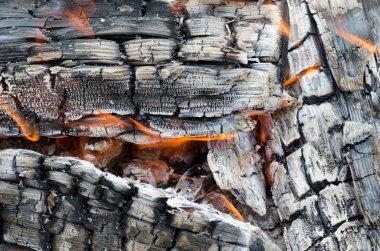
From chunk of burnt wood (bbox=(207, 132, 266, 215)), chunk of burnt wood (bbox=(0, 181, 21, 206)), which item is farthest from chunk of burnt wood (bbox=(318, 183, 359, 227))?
chunk of burnt wood (bbox=(0, 181, 21, 206))

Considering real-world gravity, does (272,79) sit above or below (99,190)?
above

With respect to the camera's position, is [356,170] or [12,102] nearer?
[356,170]

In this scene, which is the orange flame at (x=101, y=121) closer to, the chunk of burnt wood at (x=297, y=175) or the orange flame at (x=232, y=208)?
the orange flame at (x=232, y=208)

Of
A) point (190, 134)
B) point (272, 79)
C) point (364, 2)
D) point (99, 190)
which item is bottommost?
point (99, 190)

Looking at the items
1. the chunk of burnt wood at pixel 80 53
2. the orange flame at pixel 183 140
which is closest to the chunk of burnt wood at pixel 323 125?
the orange flame at pixel 183 140

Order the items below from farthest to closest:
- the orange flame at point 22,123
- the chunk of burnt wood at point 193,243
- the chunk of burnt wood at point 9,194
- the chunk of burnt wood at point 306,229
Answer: the orange flame at point 22,123 → the chunk of burnt wood at point 9,194 → the chunk of burnt wood at point 306,229 → the chunk of burnt wood at point 193,243

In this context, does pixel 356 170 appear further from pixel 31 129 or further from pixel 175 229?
pixel 31 129

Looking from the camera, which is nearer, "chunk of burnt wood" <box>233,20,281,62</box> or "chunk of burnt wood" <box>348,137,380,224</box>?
"chunk of burnt wood" <box>348,137,380,224</box>

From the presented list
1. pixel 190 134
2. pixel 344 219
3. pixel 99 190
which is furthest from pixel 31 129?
pixel 344 219

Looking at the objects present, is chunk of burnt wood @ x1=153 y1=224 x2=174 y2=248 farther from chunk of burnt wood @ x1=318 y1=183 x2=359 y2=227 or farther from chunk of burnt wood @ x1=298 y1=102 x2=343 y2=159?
chunk of burnt wood @ x1=298 y1=102 x2=343 y2=159
